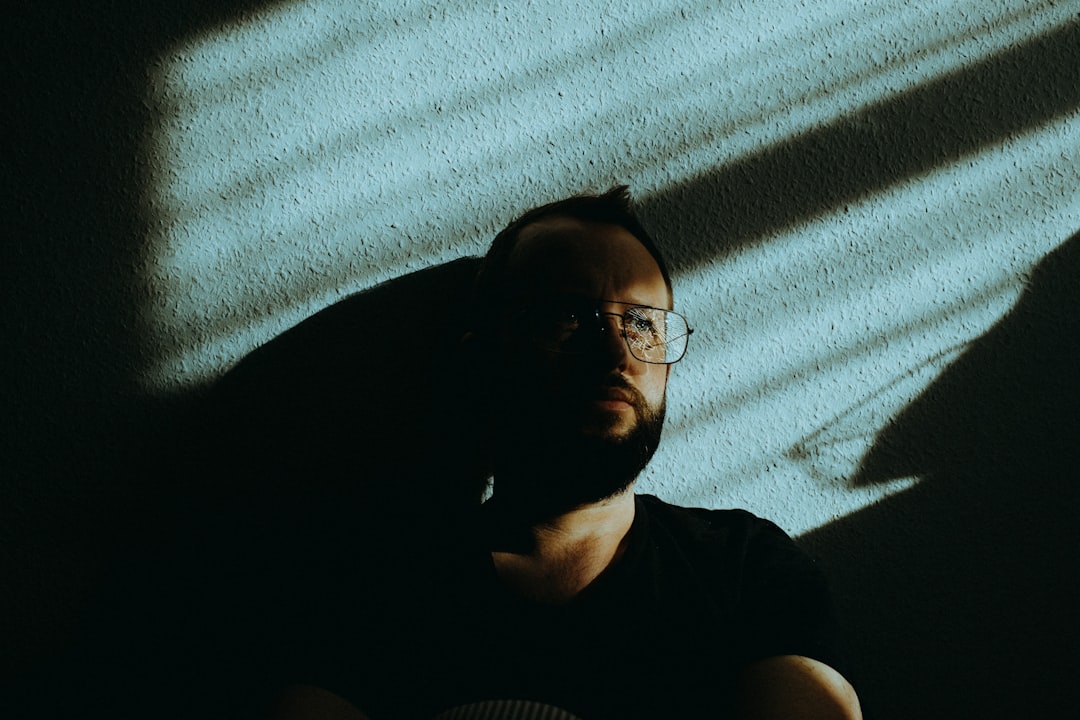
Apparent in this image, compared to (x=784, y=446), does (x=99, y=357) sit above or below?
above

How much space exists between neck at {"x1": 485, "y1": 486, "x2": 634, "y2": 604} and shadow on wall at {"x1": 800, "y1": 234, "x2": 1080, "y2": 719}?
1.49 feet

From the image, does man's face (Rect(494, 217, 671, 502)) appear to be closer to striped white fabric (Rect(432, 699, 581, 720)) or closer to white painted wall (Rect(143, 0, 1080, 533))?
white painted wall (Rect(143, 0, 1080, 533))

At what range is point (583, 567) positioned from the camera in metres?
1.03

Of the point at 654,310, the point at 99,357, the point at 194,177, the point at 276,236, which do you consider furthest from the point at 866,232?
the point at 99,357

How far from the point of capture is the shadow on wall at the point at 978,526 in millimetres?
1223

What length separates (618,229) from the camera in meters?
1.09

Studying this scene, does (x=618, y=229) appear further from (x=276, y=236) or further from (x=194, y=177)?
(x=194, y=177)

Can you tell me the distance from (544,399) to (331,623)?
0.47m

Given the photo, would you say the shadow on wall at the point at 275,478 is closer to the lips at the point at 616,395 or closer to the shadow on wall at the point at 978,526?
the lips at the point at 616,395

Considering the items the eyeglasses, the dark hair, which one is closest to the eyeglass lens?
the eyeglasses

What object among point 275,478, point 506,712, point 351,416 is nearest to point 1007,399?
point 506,712

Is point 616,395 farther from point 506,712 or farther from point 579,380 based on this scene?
point 506,712

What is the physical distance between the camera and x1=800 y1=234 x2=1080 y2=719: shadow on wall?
122cm

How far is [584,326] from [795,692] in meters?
0.63
